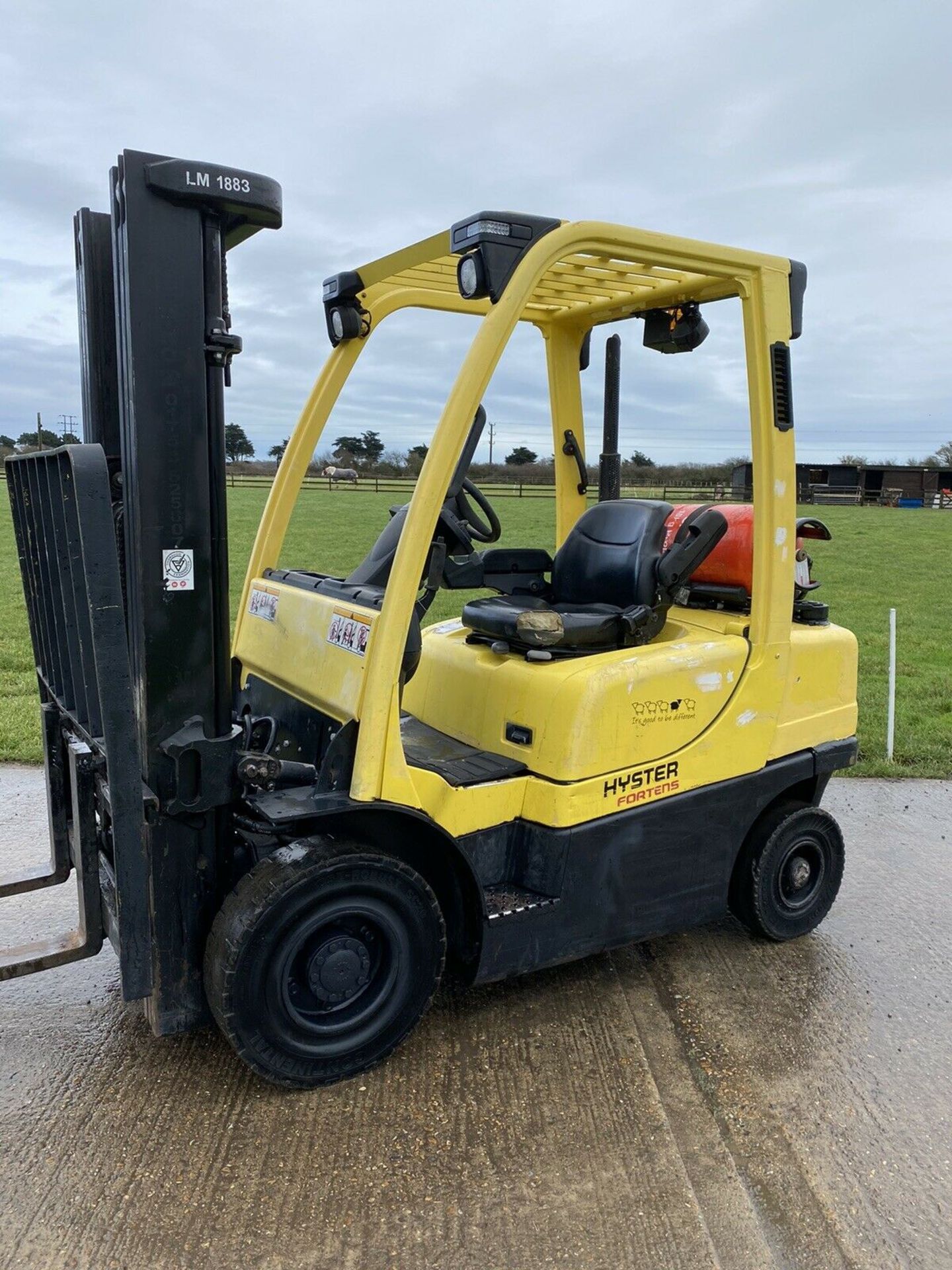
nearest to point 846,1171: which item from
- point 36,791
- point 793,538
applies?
point 793,538

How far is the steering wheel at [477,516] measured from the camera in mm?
3959

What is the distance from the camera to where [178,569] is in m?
2.92

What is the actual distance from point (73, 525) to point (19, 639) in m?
8.86

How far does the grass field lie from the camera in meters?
7.38

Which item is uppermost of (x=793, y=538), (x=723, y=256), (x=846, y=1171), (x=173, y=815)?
(x=723, y=256)

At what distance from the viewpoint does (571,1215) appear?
8.71 feet

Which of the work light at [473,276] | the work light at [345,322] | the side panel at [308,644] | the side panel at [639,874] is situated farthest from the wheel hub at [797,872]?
the work light at [345,322]

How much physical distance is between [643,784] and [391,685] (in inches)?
43.3

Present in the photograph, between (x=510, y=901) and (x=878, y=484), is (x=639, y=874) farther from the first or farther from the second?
(x=878, y=484)

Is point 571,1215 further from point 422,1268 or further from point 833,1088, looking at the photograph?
point 833,1088

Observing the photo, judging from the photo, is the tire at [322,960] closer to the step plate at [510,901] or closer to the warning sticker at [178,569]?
the step plate at [510,901]

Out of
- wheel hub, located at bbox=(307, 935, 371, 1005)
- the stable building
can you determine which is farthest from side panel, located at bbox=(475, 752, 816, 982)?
the stable building

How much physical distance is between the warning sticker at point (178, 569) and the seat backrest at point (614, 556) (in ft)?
6.04

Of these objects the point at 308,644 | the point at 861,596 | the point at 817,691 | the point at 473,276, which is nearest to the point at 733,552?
the point at 817,691
